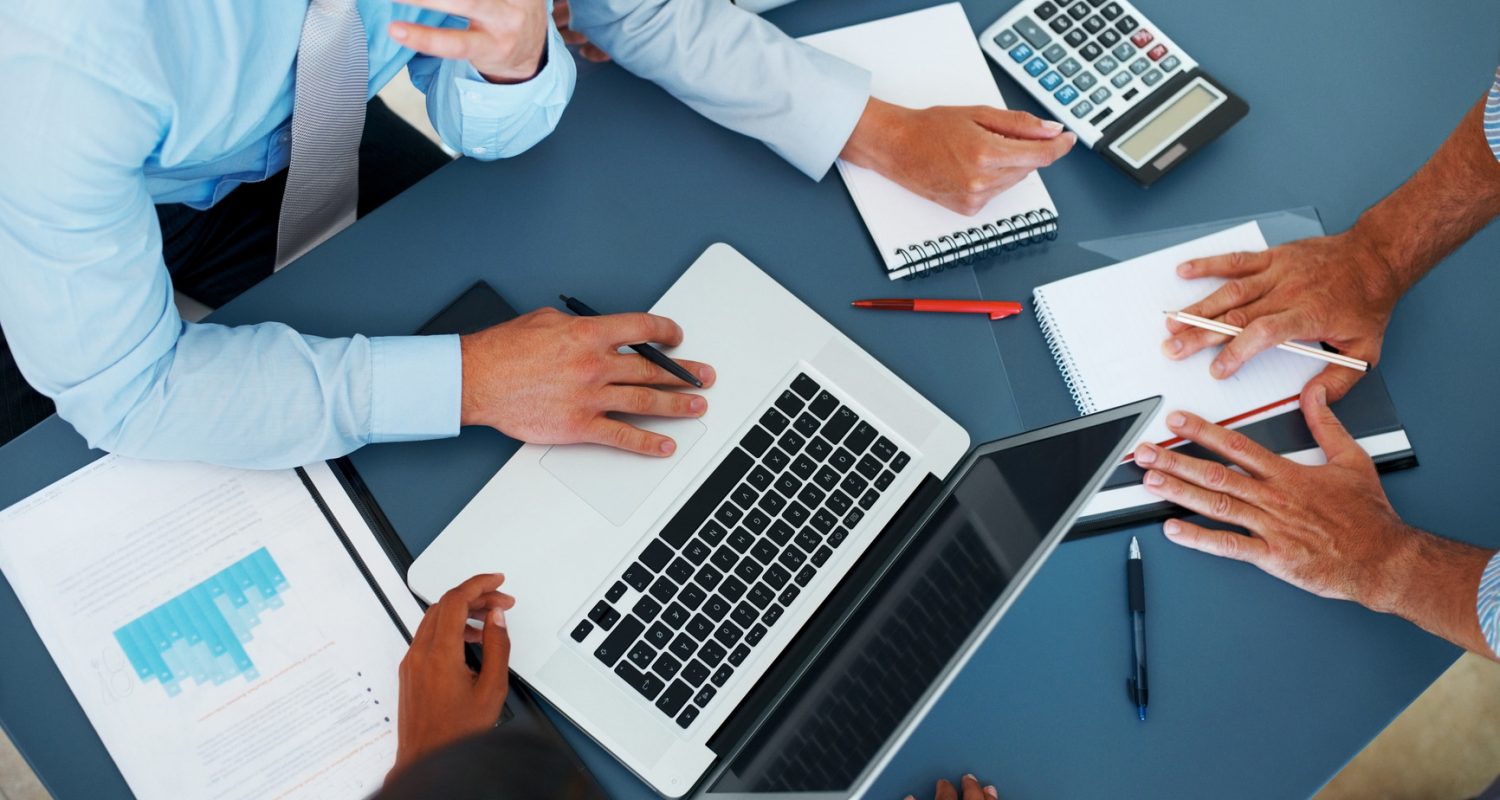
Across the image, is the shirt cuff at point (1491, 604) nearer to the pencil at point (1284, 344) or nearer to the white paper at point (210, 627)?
the pencil at point (1284, 344)

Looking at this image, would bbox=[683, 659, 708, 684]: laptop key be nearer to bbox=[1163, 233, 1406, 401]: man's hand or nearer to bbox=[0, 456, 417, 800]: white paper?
bbox=[0, 456, 417, 800]: white paper

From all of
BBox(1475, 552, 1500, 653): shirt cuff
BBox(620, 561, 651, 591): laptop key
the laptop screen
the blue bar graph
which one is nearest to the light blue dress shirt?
the blue bar graph

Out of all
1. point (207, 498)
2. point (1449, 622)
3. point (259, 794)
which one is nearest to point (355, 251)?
point (207, 498)

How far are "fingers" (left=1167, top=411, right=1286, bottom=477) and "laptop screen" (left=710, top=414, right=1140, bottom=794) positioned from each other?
0.22 metres

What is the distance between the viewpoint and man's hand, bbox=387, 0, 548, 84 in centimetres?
82

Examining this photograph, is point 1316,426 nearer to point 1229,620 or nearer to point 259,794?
point 1229,620

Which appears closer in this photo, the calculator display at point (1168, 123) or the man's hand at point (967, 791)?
the man's hand at point (967, 791)

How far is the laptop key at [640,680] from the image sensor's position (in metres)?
0.96

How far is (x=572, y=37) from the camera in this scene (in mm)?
1234

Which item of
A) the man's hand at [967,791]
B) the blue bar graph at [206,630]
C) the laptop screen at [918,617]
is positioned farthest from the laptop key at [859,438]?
the blue bar graph at [206,630]

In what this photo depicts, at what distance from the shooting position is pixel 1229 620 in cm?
105

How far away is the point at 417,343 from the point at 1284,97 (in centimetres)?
100

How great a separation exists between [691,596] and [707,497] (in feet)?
0.31

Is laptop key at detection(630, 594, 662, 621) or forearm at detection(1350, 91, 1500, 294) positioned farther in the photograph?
forearm at detection(1350, 91, 1500, 294)
